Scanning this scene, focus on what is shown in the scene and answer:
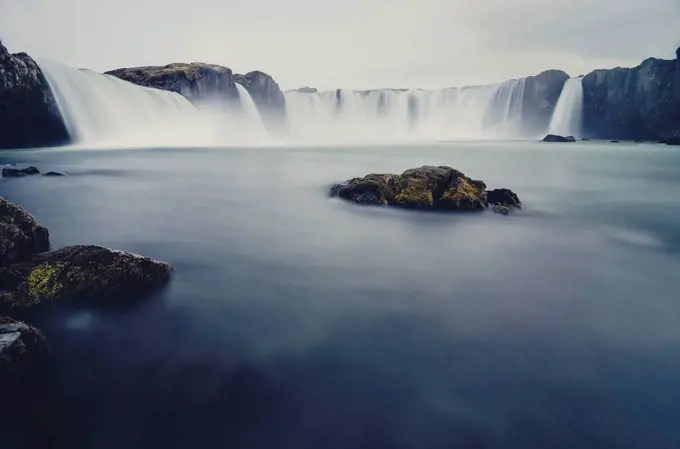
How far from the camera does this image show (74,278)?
6082 millimetres

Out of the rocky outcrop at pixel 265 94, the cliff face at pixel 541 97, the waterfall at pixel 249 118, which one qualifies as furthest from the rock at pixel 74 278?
the cliff face at pixel 541 97

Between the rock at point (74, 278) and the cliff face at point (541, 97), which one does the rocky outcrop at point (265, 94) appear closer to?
the cliff face at point (541, 97)

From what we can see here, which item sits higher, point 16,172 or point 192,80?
point 192,80

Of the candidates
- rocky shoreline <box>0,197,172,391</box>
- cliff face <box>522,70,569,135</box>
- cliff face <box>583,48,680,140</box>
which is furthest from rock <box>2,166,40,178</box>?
cliff face <box>522,70,569,135</box>

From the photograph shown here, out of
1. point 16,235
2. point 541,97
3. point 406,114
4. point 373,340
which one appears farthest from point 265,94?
point 373,340

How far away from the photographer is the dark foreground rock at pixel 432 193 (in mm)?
13430

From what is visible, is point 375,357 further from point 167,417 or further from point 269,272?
point 269,272

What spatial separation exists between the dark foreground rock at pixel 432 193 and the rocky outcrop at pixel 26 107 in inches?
1325

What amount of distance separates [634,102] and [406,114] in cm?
3674

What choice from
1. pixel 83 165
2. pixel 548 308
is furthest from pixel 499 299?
pixel 83 165

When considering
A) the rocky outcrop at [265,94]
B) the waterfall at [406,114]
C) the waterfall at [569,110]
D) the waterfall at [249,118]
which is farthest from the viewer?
the rocky outcrop at [265,94]

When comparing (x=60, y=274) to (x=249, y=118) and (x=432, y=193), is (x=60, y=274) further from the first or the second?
(x=249, y=118)

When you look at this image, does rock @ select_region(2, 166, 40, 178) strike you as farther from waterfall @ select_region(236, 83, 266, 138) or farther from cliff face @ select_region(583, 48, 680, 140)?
cliff face @ select_region(583, 48, 680, 140)

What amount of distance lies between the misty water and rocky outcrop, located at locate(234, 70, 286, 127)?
71698 mm
